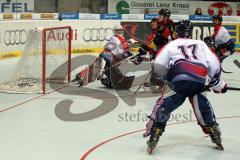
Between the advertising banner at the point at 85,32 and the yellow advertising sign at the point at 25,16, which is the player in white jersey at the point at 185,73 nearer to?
the advertising banner at the point at 85,32

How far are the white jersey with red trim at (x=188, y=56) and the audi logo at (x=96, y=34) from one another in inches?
421

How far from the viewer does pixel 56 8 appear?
19.5 metres

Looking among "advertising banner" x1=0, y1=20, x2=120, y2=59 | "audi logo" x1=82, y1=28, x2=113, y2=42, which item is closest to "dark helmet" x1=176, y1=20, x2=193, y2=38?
"advertising banner" x1=0, y1=20, x2=120, y2=59

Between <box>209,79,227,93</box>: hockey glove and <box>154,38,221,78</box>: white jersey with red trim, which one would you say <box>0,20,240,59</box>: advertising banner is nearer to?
<box>154,38,221,78</box>: white jersey with red trim

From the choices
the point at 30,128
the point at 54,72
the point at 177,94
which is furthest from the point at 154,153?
the point at 54,72

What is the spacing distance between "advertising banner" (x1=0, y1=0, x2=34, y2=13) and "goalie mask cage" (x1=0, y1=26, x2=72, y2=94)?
607 cm

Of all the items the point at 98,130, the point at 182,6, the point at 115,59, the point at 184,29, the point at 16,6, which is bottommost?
the point at 98,130

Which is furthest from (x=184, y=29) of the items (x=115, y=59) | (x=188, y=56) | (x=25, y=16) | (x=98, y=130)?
(x=25, y=16)

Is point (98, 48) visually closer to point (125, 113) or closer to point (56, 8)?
point (56, 8)

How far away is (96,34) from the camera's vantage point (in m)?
16.7

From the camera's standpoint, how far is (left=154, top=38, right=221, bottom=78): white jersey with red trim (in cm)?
590

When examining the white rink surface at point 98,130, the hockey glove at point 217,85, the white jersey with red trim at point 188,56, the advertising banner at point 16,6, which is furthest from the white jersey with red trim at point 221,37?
the advertising banner at point 16,6

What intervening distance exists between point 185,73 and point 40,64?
17.9 feet

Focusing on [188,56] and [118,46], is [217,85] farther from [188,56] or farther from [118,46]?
[118,46]
